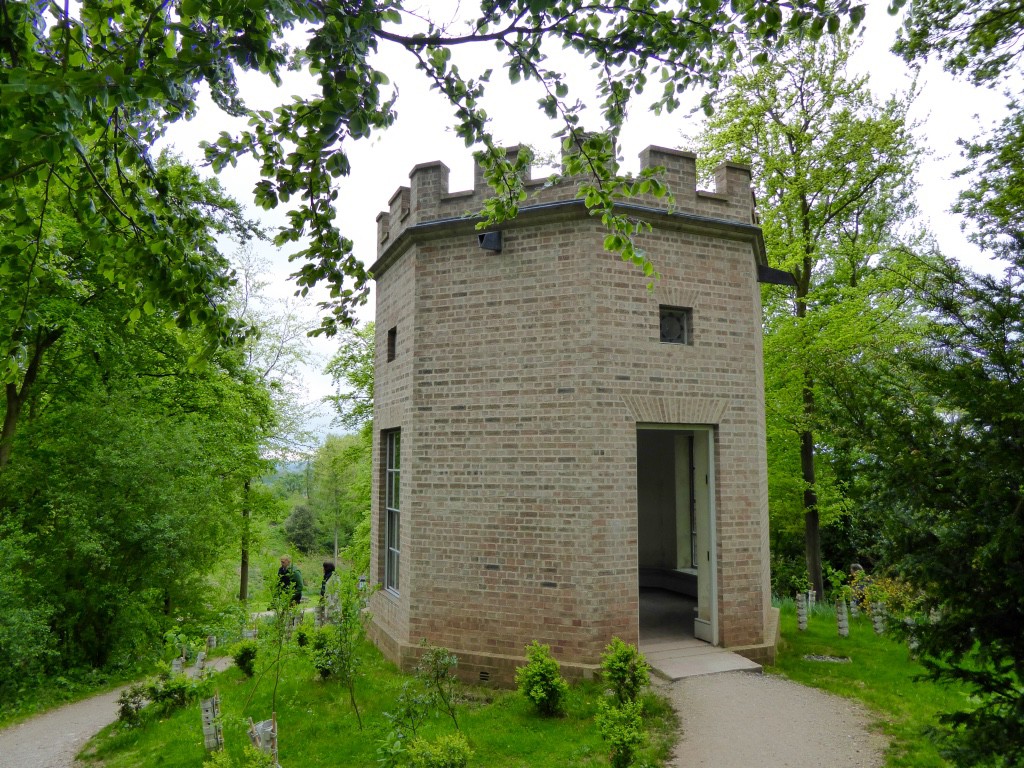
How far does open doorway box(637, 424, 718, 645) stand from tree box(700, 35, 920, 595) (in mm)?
3942

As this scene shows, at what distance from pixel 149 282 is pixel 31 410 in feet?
45.6

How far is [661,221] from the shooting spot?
26.8ft

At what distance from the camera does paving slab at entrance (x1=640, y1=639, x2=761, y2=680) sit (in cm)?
733

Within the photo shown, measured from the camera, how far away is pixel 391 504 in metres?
9.98

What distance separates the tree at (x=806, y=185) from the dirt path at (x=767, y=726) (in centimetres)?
812

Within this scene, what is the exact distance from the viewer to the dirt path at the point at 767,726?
18.4 feet

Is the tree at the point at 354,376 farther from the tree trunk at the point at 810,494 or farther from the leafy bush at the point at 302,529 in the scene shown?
the leafy bush at the point at 302,529

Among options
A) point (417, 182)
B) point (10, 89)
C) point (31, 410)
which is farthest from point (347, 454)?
point (10, 89)

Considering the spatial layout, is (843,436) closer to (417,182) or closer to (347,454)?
(417,182)

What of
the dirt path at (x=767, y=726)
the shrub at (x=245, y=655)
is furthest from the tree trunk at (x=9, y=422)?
the dirt path at (x=767, y=726)

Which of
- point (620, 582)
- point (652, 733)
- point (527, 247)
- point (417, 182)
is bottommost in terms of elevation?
point (652, 733)

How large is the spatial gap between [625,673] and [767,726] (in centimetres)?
139

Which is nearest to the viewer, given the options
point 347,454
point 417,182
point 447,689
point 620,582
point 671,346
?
point 447,689

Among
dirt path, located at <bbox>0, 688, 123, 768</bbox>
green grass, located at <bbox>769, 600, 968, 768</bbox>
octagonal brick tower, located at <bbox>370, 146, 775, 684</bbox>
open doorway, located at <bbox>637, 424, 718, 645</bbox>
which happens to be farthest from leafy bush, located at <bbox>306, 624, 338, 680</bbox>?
green grass, located at <bbox>769, 600, 968, 768</bbox>
